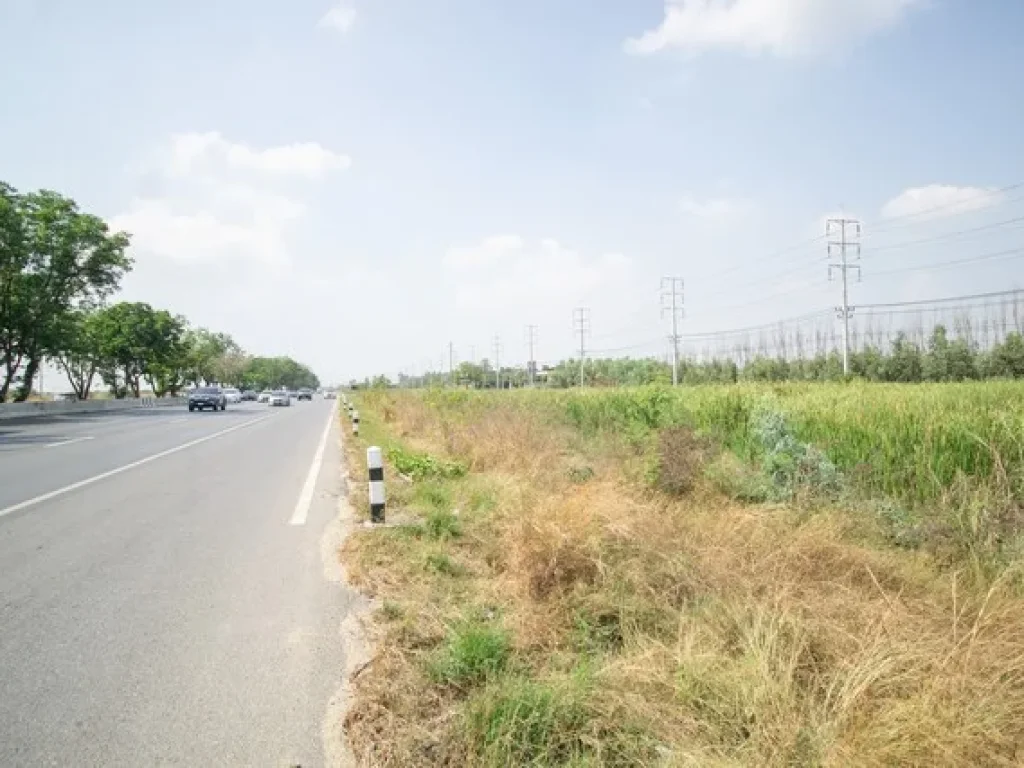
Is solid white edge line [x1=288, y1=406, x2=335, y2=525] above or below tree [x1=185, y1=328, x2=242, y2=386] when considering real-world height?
Result: below

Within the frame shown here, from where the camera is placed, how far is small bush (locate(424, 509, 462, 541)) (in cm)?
648

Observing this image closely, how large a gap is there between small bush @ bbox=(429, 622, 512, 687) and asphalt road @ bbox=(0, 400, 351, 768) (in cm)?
65

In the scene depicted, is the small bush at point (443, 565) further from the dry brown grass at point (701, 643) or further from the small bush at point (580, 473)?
the small bush at point (580, 473)

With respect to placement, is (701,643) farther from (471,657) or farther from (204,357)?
(204,357)

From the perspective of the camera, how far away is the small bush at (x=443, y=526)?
21.3ft

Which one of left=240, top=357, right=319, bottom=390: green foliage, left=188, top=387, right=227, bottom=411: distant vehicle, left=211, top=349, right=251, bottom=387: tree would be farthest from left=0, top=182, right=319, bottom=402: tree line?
left=240, top=357, right=319, bottom=390: green foliage

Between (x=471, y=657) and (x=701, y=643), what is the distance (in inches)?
52.6

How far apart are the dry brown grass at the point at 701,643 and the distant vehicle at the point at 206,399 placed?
39.9 meters

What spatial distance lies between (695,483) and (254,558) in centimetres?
551

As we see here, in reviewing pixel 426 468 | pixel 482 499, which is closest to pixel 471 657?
pixel 482 499

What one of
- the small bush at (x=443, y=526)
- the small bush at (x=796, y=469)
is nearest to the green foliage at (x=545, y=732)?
the small bush at (x=443, y=526)

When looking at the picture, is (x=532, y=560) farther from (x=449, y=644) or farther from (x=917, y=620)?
(x=917, y=620)

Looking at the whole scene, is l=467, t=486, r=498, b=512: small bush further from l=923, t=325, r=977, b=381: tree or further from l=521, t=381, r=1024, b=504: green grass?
l=923, t=325, r=977, b=381: tree

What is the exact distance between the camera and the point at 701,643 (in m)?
3.49
